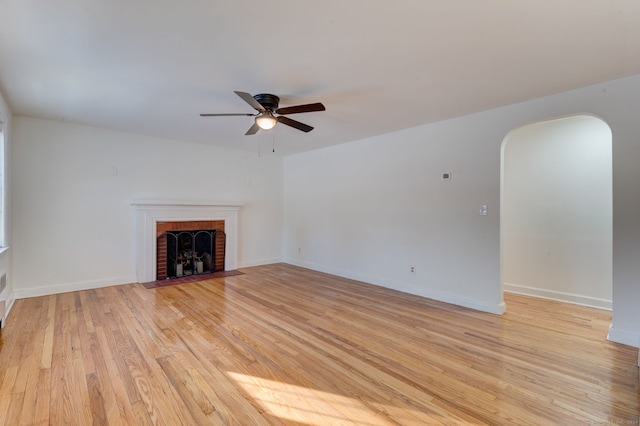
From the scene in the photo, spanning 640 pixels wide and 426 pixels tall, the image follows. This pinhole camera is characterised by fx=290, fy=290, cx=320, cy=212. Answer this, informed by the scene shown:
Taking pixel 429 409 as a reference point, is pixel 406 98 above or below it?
above

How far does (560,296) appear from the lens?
3.88 m

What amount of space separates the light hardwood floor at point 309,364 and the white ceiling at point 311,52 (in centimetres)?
240

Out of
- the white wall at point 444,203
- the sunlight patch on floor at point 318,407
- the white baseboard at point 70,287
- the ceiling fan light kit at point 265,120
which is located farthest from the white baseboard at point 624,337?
the white baseboard at point 70,287

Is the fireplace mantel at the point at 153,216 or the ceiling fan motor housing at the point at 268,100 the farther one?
the fireplace mantel at the point at 153,216

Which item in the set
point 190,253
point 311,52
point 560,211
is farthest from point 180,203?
point 560,211

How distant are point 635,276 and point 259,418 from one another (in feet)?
11.0

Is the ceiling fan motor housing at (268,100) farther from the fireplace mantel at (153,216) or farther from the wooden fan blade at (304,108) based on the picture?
the fireplace mantel at (153,216)

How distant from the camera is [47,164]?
13.2ft

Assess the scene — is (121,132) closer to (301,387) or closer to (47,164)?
(47,164)

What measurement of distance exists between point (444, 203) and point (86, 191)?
5.16m

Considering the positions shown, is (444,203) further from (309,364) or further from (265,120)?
(309,364)

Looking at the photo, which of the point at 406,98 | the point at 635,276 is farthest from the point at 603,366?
the point at 406,98

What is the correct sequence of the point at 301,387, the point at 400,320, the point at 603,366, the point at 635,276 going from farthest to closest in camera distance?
1. the point at 400,320
2. the point at 635,276
3. the point at 603,366
4. the point at 301,387

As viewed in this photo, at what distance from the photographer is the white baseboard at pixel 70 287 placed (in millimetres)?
3860
